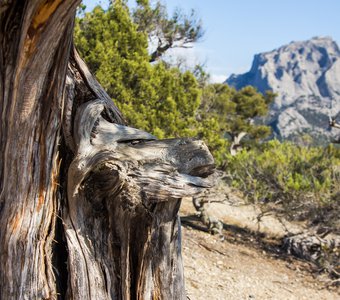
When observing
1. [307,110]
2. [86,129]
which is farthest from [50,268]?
[307,110]

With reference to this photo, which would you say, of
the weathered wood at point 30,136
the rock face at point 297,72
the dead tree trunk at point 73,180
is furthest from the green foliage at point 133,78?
the rock face at point 297,72

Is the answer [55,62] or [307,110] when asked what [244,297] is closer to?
[55,62]

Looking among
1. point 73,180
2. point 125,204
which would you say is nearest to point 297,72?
point 125,204

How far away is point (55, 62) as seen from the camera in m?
2.35

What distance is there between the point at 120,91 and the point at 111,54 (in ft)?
2.52

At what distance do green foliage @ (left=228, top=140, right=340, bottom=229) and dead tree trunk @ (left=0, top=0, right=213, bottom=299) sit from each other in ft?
24.0

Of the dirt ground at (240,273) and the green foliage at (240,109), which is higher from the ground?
the green foliage at (240,109)

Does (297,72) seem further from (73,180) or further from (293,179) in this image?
(73,180)

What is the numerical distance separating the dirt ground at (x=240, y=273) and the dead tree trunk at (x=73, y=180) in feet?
10.7

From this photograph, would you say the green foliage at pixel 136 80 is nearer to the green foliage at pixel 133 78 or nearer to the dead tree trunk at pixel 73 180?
the green foliage at pixel 133 78

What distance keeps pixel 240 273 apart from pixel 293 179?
11.5 ft

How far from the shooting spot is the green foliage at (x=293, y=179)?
32.1 ft

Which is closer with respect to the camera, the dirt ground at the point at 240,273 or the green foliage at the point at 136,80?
the dirt ground at the point at 240,273

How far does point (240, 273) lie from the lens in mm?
7672
